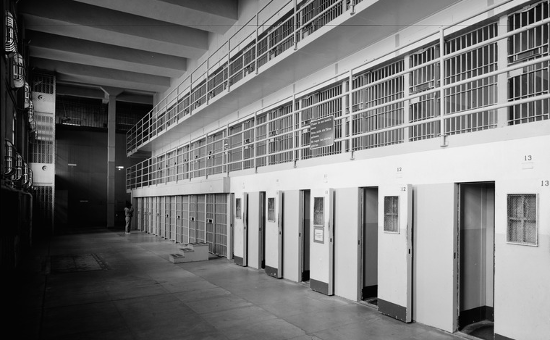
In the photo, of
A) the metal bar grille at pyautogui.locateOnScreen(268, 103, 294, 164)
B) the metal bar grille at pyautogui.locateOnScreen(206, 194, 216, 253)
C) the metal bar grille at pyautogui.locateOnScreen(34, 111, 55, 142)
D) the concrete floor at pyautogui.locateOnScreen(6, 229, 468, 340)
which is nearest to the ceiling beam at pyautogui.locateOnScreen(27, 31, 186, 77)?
the metal bar grille at pyautogui.locateOnScreen(34, 111, 55, 142)

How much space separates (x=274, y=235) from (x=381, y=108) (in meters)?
3.99

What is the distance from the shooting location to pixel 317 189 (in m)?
8.23

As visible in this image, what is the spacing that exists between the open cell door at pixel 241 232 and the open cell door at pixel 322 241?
3240 mm

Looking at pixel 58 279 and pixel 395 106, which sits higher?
pixel 395 106

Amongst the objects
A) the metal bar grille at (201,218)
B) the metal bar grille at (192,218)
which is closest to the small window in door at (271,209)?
the metal bar grille at (201,218)

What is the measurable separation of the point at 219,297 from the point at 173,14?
10.7m

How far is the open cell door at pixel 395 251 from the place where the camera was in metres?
6.04

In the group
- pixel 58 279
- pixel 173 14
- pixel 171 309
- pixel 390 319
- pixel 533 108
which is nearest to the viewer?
pixel 533 108

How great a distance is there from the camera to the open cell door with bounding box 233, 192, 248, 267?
1113cm

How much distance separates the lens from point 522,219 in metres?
4.68

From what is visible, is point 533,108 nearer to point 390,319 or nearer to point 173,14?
point 390,319

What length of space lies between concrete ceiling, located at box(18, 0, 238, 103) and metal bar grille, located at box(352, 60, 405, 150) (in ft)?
25.1

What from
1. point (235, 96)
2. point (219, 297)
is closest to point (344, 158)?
point (219, 297)

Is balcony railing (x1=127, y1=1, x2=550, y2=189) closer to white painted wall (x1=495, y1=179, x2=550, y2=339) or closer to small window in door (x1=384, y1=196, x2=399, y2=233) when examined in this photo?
white painted wall (x1=495, y1=179, x2=550, y2=339)
